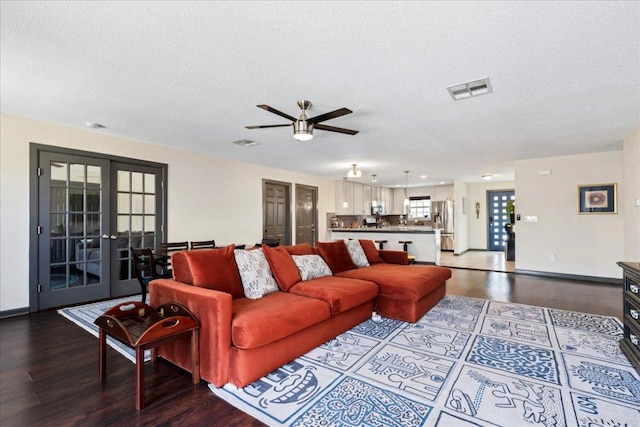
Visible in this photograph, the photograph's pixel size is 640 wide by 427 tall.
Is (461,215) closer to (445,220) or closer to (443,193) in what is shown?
(445,220)

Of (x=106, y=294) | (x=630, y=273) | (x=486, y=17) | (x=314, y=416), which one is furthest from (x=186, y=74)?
(x=630, y=273)

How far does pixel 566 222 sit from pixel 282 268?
5.97 m

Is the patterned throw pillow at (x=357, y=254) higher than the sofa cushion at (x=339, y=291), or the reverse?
the patterned throw pillow at (x=357, y=254)

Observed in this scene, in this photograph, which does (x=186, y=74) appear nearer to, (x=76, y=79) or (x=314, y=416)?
(x=76, y=79)

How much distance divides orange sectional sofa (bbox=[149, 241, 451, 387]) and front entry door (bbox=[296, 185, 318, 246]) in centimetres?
417

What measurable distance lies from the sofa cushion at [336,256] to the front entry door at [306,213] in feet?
12.9

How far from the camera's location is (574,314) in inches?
149

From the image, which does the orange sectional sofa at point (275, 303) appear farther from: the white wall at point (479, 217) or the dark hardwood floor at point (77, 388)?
the white wall at point (479, 217)

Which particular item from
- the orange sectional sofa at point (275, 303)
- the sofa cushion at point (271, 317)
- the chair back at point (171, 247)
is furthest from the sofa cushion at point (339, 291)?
the chair back at point (171, 247)

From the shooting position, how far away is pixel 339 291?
304 centimetres

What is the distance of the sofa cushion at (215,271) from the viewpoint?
2594 mm

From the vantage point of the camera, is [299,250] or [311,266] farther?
[299,250]

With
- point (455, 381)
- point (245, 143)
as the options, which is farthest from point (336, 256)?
point (245, 143)

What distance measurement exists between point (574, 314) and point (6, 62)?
20.7ft
